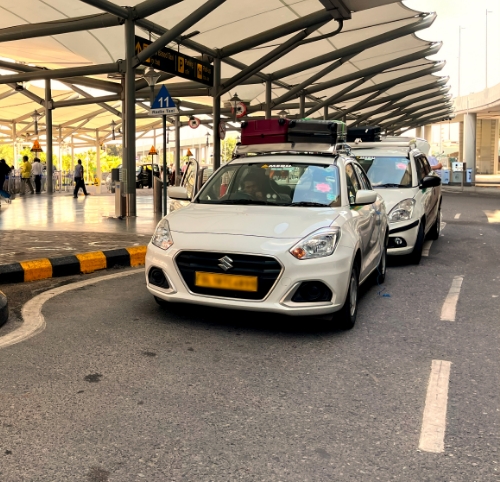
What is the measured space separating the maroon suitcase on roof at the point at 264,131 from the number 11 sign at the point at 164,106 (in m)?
2.12

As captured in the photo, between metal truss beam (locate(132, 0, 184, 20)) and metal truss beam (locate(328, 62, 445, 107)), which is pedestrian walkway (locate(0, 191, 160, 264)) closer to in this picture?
metal truss beam (locate(132, 0, 184, 20))

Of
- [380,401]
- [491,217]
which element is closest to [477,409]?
[380,401]

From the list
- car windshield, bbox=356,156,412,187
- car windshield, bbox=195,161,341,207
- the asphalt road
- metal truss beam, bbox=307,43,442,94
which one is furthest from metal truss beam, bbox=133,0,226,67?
metal truss beam, bbox=307,43,442,94

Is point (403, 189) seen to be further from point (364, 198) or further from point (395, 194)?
point (364, 198)

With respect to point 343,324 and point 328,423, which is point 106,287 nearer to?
point 343,324

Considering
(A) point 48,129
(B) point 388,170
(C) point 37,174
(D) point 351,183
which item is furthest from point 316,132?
(C) point 37,174

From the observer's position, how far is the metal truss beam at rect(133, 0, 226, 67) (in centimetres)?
1243

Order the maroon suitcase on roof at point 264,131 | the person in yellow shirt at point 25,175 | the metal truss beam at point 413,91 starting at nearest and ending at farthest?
1. the maroon suitcase on roof at point 264,131
2. the person in yellow shirt at point 25,175
3. the metal truss beam at point 413,91

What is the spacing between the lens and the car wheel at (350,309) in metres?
4.95

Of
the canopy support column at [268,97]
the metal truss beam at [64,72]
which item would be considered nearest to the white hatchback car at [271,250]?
the metal truss beam at [64,72]

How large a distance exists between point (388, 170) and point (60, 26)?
868cm

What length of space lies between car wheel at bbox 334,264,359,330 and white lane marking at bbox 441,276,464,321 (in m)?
0.93

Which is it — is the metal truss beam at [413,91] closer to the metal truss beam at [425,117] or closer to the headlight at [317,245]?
the metal truss beam at [425,117]

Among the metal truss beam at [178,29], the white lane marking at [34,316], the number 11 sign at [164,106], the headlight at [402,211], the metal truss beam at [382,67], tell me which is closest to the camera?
the white lane marking at [34,316]
